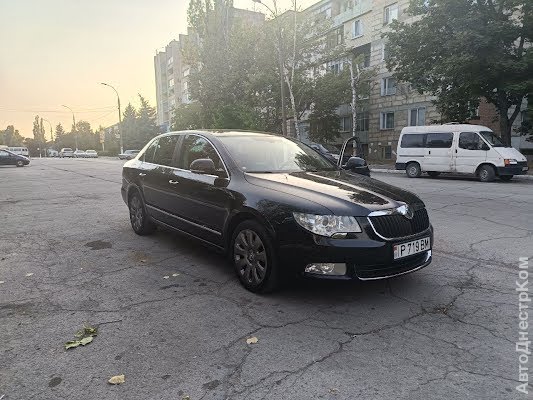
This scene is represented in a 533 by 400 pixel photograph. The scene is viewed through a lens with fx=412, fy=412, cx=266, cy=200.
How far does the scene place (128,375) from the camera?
2.64 metres

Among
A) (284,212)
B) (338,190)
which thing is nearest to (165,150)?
(284,212)

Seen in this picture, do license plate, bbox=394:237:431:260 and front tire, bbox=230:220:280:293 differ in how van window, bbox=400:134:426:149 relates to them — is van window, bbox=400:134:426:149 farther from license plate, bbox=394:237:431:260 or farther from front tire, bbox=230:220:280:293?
front tire, bbox=230:220:280:293

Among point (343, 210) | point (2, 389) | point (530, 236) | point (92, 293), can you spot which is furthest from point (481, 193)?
point (2, 389)

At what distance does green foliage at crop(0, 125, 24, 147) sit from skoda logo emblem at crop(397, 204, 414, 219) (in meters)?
143

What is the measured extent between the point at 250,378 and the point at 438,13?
21.6m

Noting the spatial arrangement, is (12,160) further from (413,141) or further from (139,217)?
(139,217)

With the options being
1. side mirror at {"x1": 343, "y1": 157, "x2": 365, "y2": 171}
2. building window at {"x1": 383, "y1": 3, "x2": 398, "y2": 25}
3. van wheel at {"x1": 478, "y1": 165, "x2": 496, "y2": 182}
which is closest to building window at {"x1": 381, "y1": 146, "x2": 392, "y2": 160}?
building window at {"x1": 383, "y1": 3, "x2": 398, "y2": 25}

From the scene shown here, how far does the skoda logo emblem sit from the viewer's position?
12.3ft

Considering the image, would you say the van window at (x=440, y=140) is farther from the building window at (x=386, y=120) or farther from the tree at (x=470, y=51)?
the building window at (x=386, y=120)

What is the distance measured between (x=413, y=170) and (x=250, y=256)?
51.2 feet

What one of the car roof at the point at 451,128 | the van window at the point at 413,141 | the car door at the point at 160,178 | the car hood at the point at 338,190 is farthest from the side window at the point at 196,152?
the van window at the point at 413,141

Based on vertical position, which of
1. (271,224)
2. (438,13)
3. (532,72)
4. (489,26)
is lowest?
(271,224)

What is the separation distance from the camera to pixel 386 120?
33.8 metres

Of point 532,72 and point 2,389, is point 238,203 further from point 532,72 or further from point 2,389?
point 532,72
